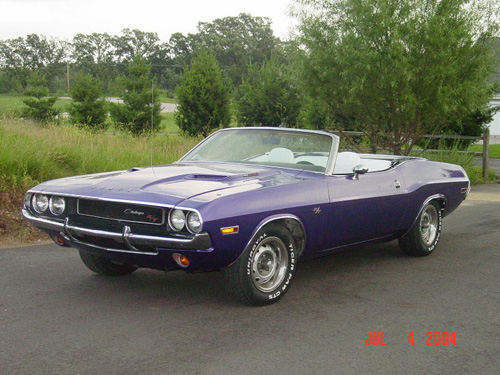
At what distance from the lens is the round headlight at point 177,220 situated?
4.45 metres

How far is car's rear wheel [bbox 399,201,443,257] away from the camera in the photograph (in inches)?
266

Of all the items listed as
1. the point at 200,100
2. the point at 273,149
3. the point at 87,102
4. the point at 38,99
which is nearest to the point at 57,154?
the point at 273,149

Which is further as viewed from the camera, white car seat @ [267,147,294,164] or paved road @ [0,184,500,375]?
white car seat @ [267,147,294,164]

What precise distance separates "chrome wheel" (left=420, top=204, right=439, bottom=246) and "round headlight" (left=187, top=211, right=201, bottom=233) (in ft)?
11.0

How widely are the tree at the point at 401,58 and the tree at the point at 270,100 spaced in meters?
11.9

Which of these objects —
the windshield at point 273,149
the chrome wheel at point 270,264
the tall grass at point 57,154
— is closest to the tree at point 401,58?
the tall grass at point 57,154

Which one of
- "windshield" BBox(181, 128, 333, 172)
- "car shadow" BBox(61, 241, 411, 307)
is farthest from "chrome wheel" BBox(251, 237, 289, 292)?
"windshield" BBox(181, 128, 333, 172)

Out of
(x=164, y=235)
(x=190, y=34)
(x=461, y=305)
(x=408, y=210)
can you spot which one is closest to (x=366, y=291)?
(x=461, y=305)

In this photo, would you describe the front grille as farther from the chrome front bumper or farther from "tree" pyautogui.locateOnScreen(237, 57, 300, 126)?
"tree" pyautogui.locateOnScreen(237, 57, 300, 126)

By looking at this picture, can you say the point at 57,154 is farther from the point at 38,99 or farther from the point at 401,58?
the point at 38,99

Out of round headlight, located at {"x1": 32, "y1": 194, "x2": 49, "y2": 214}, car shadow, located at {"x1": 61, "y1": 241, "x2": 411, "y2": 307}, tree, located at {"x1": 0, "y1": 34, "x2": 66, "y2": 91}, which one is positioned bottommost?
car shadow, located at {"x1": 61, "y1": 241, "x2": 411, "y2": 307}

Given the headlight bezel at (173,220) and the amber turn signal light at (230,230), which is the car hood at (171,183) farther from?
the amber turn signal light at (230,230)

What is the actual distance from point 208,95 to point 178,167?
22224mm

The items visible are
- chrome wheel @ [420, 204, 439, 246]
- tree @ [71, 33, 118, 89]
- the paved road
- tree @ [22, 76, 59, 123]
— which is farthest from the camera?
tree @ [71, 33, 118, 89]
